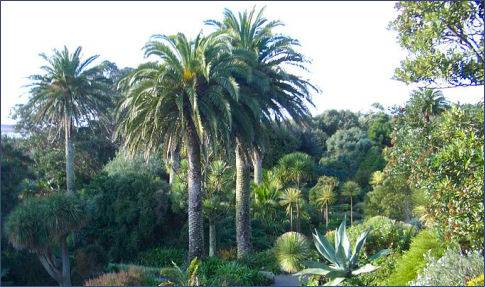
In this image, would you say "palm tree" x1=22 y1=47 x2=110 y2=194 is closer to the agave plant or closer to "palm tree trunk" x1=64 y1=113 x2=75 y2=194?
"palm tree trunk" x1=64 y1=113 x2=75 y2=194

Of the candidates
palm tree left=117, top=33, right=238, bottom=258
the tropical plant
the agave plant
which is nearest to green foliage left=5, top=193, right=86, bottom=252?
palm tree left=117, top=33, right=238, bottom=258

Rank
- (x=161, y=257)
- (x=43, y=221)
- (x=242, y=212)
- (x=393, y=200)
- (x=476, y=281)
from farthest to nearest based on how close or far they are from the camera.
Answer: (x=393, y=200)
(x=161, y=257)
(x=242, y=212)
(x=43, y=221)
(x=476, y=281)

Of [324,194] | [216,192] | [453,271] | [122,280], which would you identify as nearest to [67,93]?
[216,192]

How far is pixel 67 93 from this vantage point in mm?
29875

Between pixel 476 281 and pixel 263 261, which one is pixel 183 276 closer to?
pixel 476 281

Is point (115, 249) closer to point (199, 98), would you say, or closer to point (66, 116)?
point (66, 116)

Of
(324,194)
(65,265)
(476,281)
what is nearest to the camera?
(476,281)

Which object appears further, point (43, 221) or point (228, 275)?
point (43, 221)

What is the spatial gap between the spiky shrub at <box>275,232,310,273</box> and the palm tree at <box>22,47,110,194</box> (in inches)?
→ 593

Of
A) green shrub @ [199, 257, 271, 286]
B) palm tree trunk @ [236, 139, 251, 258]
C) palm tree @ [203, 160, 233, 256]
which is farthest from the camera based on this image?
palm tree @ [203, 160, 233, 256]

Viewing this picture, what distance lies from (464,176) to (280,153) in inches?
1159

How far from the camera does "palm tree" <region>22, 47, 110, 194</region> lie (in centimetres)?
2956

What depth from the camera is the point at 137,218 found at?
2581cm

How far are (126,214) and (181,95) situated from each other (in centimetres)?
956
